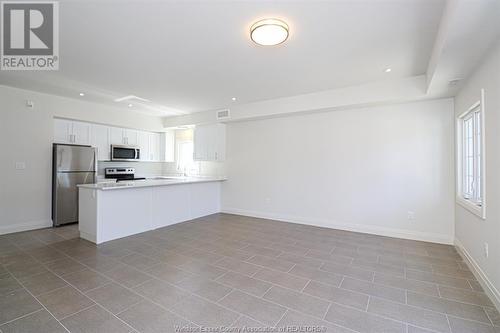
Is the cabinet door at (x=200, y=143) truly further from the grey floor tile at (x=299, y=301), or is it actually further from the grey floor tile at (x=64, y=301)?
the grey floor tile at (x=299, y=301)

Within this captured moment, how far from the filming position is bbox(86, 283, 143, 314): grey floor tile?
6.71ft

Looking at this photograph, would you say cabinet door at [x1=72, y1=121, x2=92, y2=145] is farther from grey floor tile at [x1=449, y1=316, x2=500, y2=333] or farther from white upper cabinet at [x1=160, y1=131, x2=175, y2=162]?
grey floor tile at [x1=449, y1=316, x2=500, y2=333]

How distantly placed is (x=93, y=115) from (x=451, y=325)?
21.7 feet

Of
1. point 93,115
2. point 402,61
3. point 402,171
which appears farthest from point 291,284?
point 93,115

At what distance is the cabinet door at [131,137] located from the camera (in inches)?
243

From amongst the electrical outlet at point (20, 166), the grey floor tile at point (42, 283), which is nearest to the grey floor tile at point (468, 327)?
the grey floor tile at point (42, 283)

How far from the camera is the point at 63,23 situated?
237cm

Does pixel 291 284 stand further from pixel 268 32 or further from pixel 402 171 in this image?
pixel 402 171

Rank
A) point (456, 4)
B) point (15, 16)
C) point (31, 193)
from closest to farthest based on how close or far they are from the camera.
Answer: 1. point (456, 4)
2. point (15, 16)
3. point (31, 193)

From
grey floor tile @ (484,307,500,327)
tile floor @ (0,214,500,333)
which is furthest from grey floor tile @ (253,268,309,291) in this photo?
grey floor tile @ (484,307,500,327)

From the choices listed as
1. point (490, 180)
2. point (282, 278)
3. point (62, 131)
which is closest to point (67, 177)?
point (62, 131)

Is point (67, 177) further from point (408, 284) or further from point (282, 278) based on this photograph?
point (408, 284)

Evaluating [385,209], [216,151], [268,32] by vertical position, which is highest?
[268,32]

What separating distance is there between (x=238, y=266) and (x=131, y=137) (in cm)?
497
